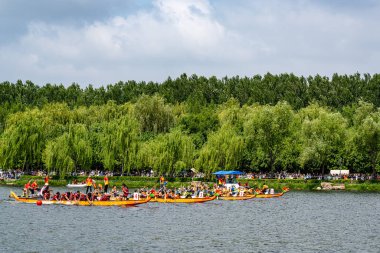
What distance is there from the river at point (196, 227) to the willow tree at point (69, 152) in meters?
25.8

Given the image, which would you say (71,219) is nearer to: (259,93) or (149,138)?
(149,138)

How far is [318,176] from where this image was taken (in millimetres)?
91750

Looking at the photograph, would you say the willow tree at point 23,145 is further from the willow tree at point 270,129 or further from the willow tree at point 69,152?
the willow tree at point 270,129

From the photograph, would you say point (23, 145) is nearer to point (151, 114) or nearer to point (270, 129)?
point (151, 114)

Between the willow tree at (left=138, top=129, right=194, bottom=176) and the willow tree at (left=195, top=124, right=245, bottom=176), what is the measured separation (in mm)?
1949

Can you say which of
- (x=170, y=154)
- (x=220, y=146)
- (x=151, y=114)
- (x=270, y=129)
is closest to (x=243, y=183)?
(x=220, y=146)

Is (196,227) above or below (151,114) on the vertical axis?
below

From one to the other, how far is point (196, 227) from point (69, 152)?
157 ft

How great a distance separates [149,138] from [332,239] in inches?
2574

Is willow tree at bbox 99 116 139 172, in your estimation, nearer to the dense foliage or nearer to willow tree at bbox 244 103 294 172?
the dense foliage

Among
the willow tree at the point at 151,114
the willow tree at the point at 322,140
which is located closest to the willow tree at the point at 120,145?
the willow tree at the point at 151,114

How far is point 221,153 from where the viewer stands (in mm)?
86250

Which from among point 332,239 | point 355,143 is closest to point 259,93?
point 355,143

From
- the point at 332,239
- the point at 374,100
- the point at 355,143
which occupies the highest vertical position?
the point at 374,100
